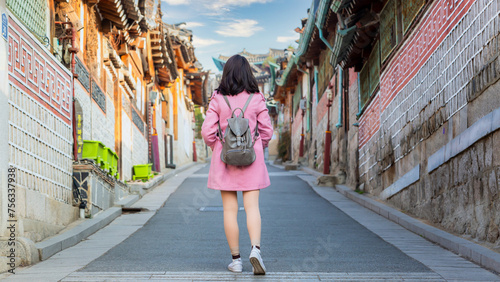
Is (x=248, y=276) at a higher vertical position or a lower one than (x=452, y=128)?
lower

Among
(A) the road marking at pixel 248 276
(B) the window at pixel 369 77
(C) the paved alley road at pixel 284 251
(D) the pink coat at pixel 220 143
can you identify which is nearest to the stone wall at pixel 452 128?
(C) the paved alley road at pixel 284 251

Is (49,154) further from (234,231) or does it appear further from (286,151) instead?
(286,151)

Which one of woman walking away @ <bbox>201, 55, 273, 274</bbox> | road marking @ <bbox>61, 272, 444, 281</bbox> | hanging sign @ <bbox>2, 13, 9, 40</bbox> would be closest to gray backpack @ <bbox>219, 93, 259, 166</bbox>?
woman walking away @ <bbox>201, 55, 273, 274</bbox>

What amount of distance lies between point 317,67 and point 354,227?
1828cm

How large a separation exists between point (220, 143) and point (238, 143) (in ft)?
0.94

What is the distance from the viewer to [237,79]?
5.34m

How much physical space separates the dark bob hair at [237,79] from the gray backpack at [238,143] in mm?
350

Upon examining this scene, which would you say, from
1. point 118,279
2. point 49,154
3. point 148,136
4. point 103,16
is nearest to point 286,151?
point 148,136

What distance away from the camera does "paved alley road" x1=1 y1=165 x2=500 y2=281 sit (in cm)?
501

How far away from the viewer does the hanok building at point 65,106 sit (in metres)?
6.29

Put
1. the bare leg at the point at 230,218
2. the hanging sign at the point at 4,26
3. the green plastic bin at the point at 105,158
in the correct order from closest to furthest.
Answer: the bare leg at the point at 230,218, the hanging sign at the point at 4,26, the green plastic bin at the point at 105,158

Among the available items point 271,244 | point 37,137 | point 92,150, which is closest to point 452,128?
point 271,244

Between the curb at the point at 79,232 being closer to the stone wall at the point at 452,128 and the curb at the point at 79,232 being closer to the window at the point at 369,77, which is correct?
the stone wall at the point at 452,128

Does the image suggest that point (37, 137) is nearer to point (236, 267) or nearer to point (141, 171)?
point (236, 267)
